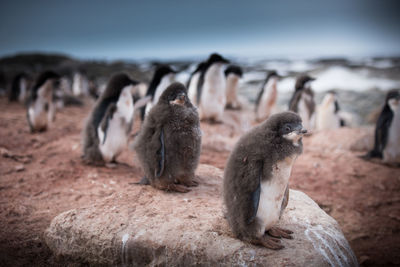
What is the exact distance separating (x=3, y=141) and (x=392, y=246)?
23.0 feet

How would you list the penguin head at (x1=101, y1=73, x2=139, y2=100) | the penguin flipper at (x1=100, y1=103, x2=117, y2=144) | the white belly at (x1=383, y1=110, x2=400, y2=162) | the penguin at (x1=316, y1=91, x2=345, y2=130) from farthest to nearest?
1. the penguin at (x1=316, y1=91, x2=345, y2=130)
2. the white belly at (x1=383, y1=110, x2=400, y2=162)
3. the penguin head at (x1=101, y1=73, x2=139, y2=100)
4. the penguin flipper at (x1=100, y1=103, x2=117, y2=144)

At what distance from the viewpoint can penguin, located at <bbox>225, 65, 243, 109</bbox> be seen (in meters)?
9.70

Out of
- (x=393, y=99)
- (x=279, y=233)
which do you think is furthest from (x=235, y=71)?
(x=279, y=233)

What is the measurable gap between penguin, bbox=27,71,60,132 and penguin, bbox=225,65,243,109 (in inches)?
186

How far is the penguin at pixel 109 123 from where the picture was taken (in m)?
5.23

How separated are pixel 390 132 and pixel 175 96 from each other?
183 inches

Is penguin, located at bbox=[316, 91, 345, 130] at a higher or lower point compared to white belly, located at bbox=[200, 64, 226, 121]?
lower

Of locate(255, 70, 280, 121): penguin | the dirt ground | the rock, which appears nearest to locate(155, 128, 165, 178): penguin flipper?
the rock

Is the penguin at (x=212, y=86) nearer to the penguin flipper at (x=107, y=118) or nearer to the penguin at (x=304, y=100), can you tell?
the penguin at (x=304, y=100)

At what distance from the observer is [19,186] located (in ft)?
14.8

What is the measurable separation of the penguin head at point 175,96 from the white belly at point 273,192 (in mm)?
1554

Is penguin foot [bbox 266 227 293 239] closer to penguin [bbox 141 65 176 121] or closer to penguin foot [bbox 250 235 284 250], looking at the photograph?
penguin foot [bbox 250 235 284 250]

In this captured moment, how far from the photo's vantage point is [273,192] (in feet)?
8.30

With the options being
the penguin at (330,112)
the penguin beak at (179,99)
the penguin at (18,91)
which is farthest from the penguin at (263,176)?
the penguin at (18,91)
